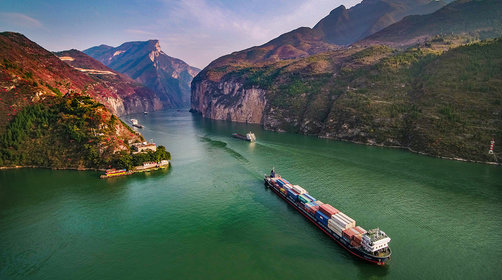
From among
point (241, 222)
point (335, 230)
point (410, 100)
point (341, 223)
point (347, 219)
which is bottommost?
point (241, 222)

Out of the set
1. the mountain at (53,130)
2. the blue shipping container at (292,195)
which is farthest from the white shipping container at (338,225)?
the mountain at (53,130)

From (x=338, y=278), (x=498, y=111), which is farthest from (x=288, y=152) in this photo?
(x=498, y=111)

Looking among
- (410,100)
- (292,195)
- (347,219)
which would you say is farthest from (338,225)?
(410,100)

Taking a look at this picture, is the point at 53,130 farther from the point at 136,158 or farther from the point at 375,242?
the point at 375,242

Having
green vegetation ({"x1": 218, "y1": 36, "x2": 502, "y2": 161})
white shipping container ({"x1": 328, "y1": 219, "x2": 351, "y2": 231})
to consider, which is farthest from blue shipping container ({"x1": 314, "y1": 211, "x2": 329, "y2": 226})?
green vegetation ({"x1": 218, "y1": 36, "x2": 502, "y2": 161})

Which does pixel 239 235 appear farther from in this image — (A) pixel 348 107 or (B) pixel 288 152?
(A) pixel 348 107

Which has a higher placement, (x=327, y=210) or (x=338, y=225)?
(x=327, y=210)
